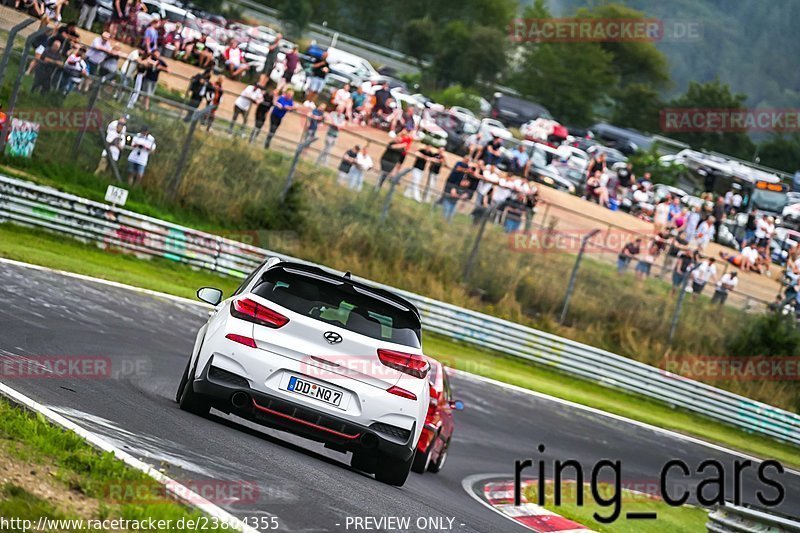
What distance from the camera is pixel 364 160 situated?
27016mm

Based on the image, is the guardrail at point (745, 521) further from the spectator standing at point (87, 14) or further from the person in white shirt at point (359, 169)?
the spectator standing at point (87, 14)

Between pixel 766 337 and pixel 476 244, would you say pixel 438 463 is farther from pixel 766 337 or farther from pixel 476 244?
pixel 766 337

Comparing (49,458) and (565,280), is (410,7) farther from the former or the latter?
(49,458)

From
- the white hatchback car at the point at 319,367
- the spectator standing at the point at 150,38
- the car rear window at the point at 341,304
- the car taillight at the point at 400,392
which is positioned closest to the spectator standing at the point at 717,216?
the spectator standing at the point at 150,38

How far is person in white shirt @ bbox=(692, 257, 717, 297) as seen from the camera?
29.0m

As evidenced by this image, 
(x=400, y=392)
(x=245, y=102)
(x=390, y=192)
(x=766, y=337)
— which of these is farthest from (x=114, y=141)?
(x=766, y=337)

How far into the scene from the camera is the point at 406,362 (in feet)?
31.2

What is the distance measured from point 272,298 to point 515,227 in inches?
742

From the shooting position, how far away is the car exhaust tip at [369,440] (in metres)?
9.43

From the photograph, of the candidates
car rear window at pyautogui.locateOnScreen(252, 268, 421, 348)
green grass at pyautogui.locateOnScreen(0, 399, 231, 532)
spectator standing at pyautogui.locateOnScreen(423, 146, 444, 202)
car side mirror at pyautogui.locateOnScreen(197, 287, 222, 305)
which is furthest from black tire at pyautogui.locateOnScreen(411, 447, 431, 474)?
A: spectator standing at pyautogui.locateOnScreen(423, 146, 444, 202)

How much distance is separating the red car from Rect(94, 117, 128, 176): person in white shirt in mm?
12675

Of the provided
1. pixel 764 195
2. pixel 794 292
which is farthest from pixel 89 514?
pixel 764 195

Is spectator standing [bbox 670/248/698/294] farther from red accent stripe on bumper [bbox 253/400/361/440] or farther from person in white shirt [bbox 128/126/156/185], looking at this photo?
red accent stripe on bumper [bbox 253/400/361/440]

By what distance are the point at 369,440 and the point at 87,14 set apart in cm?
2858
